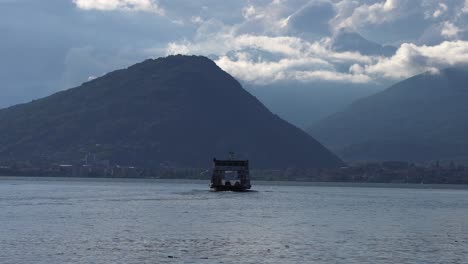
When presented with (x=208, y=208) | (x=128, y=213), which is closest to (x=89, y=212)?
(x=128, y=213)

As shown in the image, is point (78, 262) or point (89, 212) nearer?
point (78, 262)

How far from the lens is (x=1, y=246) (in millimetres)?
95375

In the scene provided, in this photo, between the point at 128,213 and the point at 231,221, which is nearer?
the point at 231,221

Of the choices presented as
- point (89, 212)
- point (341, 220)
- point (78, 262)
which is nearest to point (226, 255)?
point (78, 262)

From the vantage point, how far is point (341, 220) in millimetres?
148375

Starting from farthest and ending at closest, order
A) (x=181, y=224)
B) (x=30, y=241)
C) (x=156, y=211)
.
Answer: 1. (x=156, y=211)
2. (x=181, y=224)
3. (x=30, y=241)

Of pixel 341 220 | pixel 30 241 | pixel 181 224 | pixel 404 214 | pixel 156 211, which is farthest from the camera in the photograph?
pixel 404 214

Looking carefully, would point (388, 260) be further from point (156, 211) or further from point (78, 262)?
point (156, 211)

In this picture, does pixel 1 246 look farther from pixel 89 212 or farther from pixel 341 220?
pixel 341 220

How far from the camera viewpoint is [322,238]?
365ft

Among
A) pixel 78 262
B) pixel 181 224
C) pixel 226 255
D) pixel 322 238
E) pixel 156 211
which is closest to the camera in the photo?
pixel 78 262

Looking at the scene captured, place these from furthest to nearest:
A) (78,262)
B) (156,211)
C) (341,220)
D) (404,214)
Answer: (404,214), (156,211), (341,220), (78,262)

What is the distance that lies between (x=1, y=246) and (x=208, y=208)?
8306 cm

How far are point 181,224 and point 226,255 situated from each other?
4178 cm
